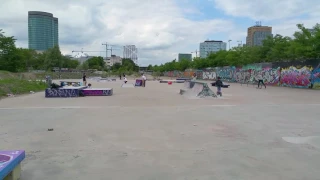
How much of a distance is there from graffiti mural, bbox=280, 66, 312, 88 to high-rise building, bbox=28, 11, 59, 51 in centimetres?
11952

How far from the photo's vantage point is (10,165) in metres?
3.85

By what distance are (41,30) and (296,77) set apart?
423 feet

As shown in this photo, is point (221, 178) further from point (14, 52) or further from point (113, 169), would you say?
point (14, 52)

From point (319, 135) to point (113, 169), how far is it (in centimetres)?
567

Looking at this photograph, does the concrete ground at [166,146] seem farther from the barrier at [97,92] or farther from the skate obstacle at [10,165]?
the barrier at [97,92]

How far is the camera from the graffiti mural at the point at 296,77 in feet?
95.5

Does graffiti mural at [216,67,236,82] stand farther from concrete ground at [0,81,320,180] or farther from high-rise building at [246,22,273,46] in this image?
concrete ground at [0,81,320,180]

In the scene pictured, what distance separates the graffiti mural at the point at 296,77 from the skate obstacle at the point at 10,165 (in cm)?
3043

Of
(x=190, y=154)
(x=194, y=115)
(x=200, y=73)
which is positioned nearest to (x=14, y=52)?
(x=200, y=73)

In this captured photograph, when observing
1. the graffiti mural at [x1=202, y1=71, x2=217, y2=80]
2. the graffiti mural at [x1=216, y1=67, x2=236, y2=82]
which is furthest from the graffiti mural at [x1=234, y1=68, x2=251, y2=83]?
the graffiti mural at [x1=202, y1=71, x2=217, y2=80]

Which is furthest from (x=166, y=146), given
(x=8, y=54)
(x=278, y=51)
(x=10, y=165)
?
(x=8, y=54)

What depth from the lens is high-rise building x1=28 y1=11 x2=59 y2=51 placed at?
427ft

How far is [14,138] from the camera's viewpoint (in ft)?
23.1

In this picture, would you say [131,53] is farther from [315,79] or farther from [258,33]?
[315,79]
